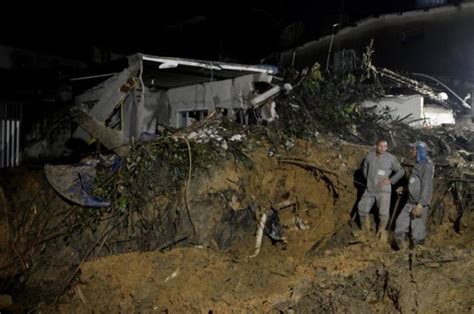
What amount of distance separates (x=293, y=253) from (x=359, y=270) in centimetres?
156

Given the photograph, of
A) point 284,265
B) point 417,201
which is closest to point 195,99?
point 284,265

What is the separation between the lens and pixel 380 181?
7.83 m

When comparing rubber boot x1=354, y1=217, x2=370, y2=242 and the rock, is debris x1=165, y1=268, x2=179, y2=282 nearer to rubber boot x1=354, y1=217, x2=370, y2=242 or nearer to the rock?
the rock

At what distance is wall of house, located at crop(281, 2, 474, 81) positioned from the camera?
15.8 meters

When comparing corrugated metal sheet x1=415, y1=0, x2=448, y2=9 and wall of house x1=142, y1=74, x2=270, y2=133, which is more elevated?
corrugated metal sheet x1=415, y1=0, x2=448, y2=9

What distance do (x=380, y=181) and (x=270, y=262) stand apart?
2593mm

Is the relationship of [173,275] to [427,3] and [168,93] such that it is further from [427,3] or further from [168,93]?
[427,3]

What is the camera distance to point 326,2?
21375mm

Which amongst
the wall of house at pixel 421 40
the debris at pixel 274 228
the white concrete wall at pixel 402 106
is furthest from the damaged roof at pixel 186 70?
the wall of house at pixel 421 40

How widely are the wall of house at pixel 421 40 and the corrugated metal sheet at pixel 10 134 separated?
42.5ft

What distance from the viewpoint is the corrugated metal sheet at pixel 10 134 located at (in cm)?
1154

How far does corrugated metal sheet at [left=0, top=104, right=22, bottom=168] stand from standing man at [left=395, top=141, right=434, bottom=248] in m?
9.99

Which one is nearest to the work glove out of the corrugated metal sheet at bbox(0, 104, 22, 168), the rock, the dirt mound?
the dirt mound

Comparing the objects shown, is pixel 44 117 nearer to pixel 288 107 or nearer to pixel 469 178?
pixel 288 107
